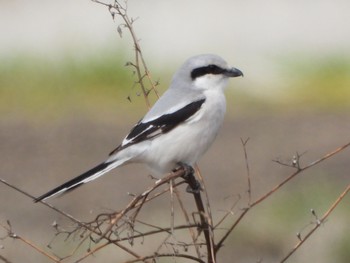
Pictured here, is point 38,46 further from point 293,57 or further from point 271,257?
point 271,257

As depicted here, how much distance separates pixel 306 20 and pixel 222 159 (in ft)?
7.80

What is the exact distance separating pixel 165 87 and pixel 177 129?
302cm

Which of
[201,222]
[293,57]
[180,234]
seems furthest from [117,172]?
[201,222]

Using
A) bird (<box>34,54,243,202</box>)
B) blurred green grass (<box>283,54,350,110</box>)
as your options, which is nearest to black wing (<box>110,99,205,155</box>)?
bird (<box>34,54,243,202</box>)

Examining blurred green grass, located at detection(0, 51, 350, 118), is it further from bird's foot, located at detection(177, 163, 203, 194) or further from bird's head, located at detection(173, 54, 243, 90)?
bird's foot, located at detection(177, 163, 203, 194)

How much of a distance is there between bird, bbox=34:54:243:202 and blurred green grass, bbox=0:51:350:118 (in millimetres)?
3058

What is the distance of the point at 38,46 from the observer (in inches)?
336

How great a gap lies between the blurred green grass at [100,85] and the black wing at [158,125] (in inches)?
124

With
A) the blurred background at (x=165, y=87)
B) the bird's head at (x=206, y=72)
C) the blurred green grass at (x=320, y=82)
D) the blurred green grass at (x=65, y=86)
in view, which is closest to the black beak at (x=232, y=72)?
the bird's head at (x=206, y=72)

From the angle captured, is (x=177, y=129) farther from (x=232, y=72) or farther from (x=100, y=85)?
(x=100, y=85)

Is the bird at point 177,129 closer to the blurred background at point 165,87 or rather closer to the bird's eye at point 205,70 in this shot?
the bird's eye at point 205,70

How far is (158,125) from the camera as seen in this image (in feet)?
14.1

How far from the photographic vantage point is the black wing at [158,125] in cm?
428

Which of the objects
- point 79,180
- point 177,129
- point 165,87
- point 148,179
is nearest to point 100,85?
point 165,87
